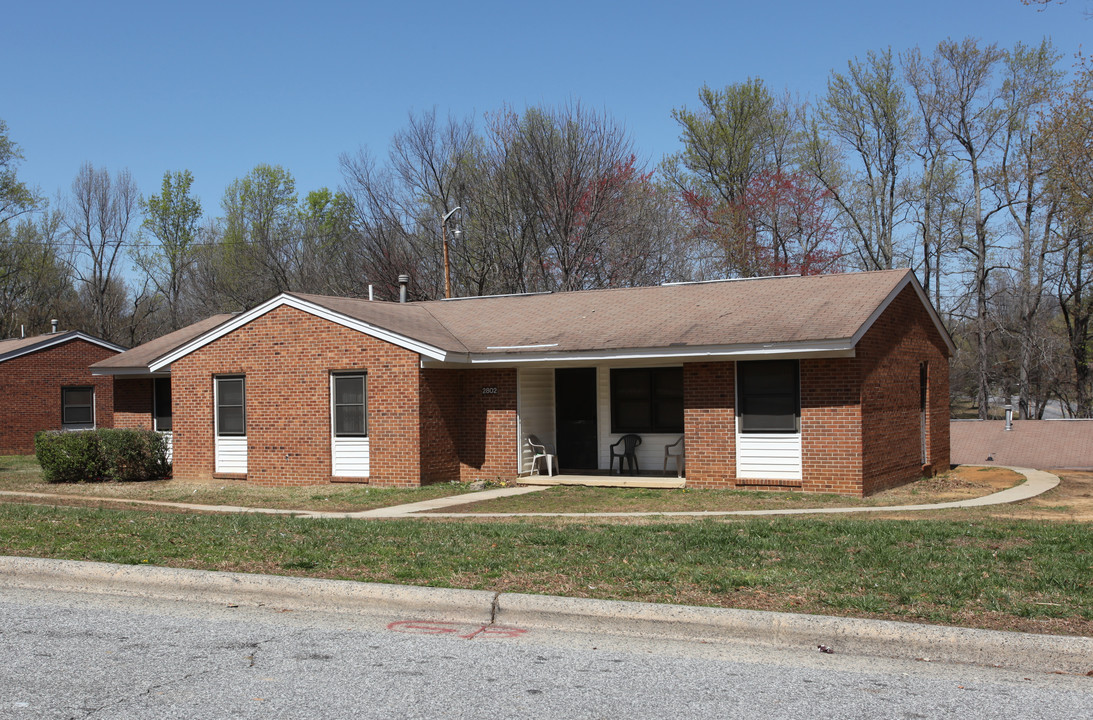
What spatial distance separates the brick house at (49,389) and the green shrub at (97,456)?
1066cm

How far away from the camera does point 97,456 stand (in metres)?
20.1

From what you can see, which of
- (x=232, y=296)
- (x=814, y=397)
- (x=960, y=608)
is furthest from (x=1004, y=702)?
(x=232, y=296)

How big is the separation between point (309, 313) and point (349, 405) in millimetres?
1949

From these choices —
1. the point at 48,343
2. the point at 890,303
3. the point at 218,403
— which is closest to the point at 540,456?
the point at 218,403

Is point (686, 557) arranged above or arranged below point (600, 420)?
below

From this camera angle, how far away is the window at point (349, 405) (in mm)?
17891

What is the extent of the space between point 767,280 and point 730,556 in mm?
11746

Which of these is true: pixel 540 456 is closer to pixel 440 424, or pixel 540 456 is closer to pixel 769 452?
pixel 440 424

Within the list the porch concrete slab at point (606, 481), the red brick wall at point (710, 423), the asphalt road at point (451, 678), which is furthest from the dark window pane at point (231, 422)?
the asphalt road at point (451, 678)

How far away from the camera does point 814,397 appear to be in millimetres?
15680

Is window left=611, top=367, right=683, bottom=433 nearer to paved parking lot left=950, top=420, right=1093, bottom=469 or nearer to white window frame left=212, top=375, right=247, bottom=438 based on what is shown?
white window frame left=212, top=375, right=247, bottom=438

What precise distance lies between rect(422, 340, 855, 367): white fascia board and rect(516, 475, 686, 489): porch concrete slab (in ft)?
7.46

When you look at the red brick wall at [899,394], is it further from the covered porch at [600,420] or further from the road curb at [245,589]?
the road curb at [245,589]

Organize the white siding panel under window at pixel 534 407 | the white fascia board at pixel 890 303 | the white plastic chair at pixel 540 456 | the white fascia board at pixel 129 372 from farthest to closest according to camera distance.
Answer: the white fascia board at pixel 129 372 < the white plastic chair at pixel 540 456 < the white siding panel under window at pixel 534 407 < the white fascia board at pixel 890 303
